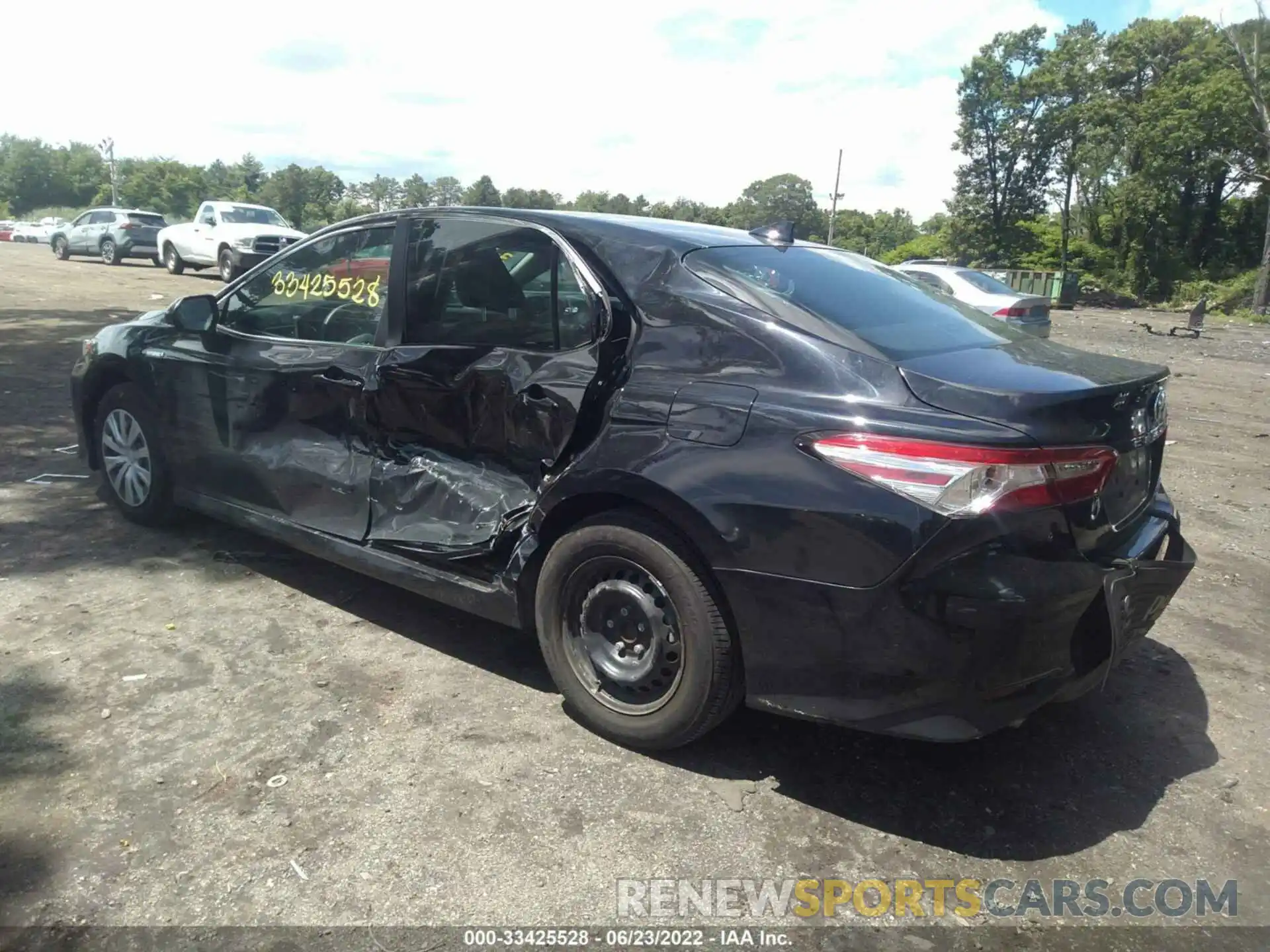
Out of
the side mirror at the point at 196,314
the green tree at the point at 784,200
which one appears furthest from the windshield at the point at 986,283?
the green tree at the point at 784,200

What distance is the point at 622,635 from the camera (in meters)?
3.25

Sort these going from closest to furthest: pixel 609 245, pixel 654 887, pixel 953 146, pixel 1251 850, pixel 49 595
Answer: pixel 654 887
pixel 1251 850
pixel 609 245
pixel 49 595
pixel 953 146

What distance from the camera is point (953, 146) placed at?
5044 centimetres

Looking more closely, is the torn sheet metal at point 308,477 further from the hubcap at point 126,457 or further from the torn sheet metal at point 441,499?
the hubcap at point 126,457

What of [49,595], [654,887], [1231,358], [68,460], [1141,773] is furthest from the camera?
[1231,358]

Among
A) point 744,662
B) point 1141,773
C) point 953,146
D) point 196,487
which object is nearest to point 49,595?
point 196,487

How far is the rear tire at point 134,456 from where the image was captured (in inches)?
191

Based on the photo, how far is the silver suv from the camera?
82.5ft

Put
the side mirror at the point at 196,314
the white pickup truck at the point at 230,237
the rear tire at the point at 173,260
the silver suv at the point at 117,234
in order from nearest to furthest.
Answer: the side mirror at the point at 196,314 → the white pickup truck at the point at 230,237 → the rear tire at the point at 173,260 → the silver suv at the point at 117,234

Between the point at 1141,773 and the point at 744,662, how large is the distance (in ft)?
4.82

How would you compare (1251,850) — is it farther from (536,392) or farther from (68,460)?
(68,460)

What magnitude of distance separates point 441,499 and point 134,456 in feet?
7.46

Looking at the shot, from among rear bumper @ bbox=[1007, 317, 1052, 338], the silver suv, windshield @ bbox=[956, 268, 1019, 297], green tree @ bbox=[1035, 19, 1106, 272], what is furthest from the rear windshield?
green tree @ bbox=[1035, 19, 1106, 272]

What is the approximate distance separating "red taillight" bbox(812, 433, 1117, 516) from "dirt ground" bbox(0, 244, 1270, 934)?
41.7 inches
